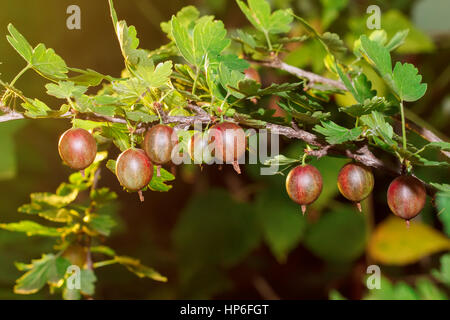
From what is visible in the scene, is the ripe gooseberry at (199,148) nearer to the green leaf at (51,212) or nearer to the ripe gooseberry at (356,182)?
the ripe gooseberry at (356,182)

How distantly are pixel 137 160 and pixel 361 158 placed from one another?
0.68 feet

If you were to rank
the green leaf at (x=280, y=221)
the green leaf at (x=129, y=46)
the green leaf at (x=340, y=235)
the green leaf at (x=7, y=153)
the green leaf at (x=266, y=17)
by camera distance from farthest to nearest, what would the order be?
1. the green leaf at (x=340, y=235)
2. the green leaf at (x=280, y=221)
3. the green leaf at (x=7, y=153)
4. the green leaf at (x=266, y=17)
5. the green leaf at (x=129, y=46)

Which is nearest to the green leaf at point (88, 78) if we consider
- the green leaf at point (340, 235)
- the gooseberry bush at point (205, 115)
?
the gooseberry bush at point (205, 115)

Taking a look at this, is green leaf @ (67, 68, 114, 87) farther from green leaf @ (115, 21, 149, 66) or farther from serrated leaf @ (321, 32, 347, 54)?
serrated leaf @ (321, 32, 347, 54)

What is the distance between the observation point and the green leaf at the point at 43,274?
0.57 m

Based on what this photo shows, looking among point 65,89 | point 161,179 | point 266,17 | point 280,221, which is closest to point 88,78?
point 65,89

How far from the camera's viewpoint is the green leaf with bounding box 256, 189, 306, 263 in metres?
1.22

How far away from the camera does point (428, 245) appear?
1.28 m

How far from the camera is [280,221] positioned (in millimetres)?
1254

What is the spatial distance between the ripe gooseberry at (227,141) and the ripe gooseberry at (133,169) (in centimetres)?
6

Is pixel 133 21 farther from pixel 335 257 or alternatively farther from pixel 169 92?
pixel 169 92

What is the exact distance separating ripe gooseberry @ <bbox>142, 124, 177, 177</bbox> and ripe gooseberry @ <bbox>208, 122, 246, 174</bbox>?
0.03 metres

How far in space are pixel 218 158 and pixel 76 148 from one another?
12cm

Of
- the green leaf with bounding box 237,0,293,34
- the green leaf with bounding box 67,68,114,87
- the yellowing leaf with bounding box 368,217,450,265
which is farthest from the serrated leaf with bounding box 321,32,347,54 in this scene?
the yellowing leaf with bounding box 368,217,450,265
